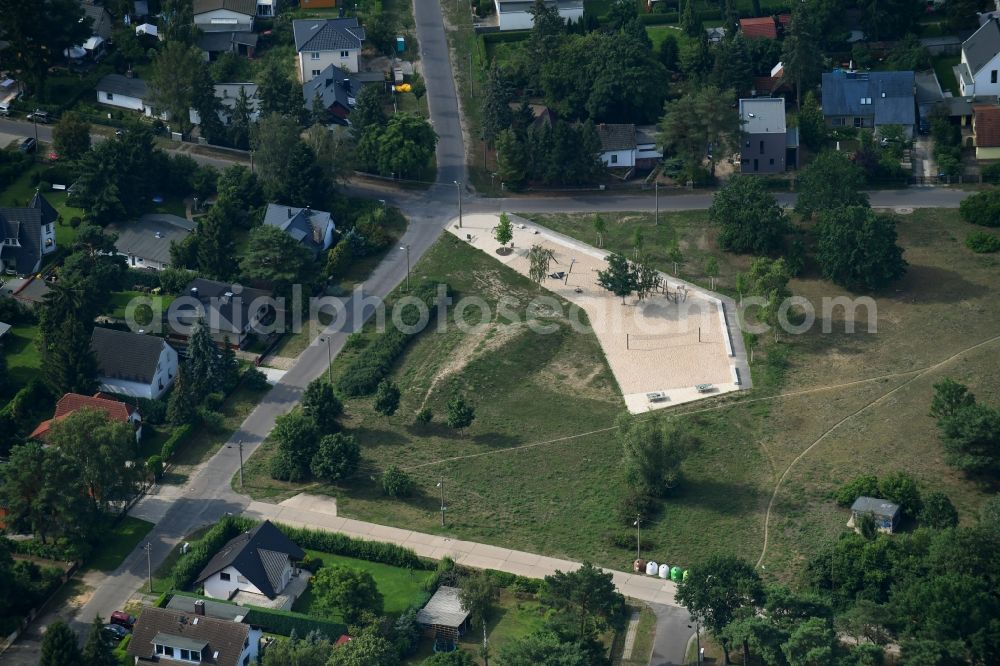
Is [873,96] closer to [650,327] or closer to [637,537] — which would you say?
[650,327]

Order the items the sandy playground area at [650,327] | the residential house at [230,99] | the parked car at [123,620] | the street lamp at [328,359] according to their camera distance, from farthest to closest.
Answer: the residential house at [230,99] < the street lamp at [328,359] < the sandy playground area at [650,327] < the parked car at [123,620]

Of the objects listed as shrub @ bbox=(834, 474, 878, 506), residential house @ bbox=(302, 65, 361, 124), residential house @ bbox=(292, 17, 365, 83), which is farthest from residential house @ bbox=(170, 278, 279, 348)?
shrub @ bbox=(834, 474, 878, 506)

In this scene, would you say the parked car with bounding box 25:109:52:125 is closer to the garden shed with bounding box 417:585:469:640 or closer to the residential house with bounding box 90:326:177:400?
the residential house with bounding box 90:326:177:400

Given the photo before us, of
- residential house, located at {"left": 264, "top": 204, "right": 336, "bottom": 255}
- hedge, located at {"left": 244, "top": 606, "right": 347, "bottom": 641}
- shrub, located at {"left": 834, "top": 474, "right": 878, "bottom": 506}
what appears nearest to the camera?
hedge, located at {"left": 244, "top": 606, "right": 347, "bottom": 641}

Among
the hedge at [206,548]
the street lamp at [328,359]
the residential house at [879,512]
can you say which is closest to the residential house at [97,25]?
the street lamp at [328,359]

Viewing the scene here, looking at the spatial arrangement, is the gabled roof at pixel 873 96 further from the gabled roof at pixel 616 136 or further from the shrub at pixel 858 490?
the shrub at pixel 858 490

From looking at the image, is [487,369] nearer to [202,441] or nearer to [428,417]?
[428,417]
